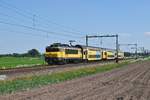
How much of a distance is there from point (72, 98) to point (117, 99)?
1.95 metres

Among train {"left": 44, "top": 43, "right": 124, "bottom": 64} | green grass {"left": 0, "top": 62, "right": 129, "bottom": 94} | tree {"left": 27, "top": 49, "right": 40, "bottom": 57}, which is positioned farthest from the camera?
tree {"left": 27, "top": 49, "right": 40, "bottom": 57}

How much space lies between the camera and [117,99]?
18469mm

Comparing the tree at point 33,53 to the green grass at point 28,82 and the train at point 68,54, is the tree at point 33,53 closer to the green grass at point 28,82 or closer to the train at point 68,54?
the train at point 68,54

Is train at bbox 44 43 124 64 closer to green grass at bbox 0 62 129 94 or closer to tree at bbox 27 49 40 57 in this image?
green grass at bbox 0 62 129 94

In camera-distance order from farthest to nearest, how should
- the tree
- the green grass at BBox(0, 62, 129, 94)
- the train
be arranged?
the tree
the train
the green grass at BBox(0, 62, 129, 94)

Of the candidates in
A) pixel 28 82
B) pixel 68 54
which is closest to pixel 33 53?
pixel 68 54

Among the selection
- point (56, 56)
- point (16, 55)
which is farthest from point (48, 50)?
point (16, 55)

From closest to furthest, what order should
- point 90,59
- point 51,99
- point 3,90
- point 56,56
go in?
point 51,99 < point 3,90 < point 56,56 < point 90,59

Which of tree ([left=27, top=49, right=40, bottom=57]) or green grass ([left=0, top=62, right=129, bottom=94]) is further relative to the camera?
tree ([left=27, top=49, right=40, bottom=57])

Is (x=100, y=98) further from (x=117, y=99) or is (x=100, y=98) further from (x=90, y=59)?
(x=90, y=59)

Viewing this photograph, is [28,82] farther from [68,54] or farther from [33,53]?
[33,53]

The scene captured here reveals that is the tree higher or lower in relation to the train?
higher

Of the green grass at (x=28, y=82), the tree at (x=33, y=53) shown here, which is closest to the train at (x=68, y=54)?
the green grass at (x=28, y=82)

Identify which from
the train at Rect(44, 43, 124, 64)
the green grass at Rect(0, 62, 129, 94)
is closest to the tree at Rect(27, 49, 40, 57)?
the train at Rect(44, 43, 124, 64)
